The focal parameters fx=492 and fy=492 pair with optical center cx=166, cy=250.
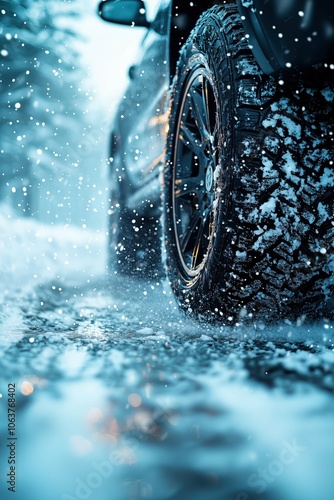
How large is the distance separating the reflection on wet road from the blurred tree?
40.3 ft

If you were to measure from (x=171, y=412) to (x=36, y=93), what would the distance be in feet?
50.8

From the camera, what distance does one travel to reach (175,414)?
889 millimetres

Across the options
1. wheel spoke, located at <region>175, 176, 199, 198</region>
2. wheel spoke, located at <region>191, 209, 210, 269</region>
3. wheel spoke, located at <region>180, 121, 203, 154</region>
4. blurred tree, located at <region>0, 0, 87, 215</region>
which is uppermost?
blurred tree, located at <region>0, 0, 87, 215</region>

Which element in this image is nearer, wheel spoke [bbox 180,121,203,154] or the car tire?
the car tire

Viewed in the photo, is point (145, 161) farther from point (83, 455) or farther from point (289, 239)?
point (83, 455)

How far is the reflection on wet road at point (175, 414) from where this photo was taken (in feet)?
2.17

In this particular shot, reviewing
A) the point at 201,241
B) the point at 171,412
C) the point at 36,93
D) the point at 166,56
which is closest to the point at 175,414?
the point at 171,412

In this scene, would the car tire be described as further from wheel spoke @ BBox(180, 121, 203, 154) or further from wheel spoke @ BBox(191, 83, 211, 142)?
wheel spoke @ BBox(180, 121, 203, 154)

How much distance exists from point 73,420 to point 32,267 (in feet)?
13.2

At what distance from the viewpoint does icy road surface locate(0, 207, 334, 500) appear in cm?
66

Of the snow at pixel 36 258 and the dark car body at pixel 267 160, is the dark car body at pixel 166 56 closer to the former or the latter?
the dark car body at pixel 267 160

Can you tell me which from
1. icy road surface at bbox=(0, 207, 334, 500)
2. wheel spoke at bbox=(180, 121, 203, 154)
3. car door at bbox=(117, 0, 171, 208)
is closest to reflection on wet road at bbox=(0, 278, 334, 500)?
icy road surface at bbox=(0, 207, 334, 500)

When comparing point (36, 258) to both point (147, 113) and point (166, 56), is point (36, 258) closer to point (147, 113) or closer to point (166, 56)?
point (147, 113)

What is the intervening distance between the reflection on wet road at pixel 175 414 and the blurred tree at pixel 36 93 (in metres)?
12.3
